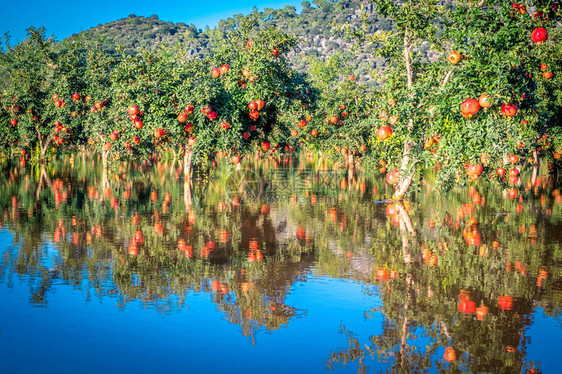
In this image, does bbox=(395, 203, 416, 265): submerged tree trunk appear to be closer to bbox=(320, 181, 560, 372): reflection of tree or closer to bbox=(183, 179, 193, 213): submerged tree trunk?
bbox=(320, 181, 560, 372): reflection of tree

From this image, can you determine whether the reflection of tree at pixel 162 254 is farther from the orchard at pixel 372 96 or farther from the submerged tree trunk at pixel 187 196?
the orchard at pixel 372 96

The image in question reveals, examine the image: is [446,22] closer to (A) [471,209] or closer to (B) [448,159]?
(B) [448,159]

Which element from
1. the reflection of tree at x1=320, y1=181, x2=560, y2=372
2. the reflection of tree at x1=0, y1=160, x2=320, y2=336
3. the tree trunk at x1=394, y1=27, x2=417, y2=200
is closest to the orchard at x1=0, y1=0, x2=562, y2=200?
the tree trunk at x1=394, y1=27, x2=417, y2=200

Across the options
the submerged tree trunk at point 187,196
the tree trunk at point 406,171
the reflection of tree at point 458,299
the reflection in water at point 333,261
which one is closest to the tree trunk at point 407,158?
the tree trunk at point 406,171

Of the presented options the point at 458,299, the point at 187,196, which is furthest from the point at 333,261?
the point at 187,196

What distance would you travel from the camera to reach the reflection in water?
20.0ft

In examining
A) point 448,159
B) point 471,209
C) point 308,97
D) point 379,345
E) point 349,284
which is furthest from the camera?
point 308,97

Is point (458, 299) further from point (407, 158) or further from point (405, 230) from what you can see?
point (407, 158)

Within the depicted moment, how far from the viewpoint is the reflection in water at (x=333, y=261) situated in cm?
611

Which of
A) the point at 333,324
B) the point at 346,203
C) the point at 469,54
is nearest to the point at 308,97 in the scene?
the point at 346,203

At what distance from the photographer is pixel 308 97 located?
77.4 ft

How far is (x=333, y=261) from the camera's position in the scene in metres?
9.71

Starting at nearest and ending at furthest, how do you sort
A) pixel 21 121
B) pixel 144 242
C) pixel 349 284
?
1. pixel 349 284
2. pixel 144 242
3. pixel 21 121

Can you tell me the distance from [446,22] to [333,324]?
11.9 meters
